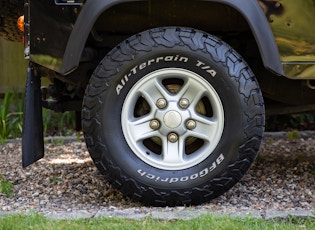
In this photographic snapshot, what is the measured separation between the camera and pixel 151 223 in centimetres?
370

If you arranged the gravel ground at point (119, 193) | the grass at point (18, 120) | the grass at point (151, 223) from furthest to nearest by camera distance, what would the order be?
1. the grass at point (18, 120)
2. the gravel ground at point (119, 193)
3. the grass at point (151, 223)

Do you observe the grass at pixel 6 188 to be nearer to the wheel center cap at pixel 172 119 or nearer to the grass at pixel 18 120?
the wheel center cap at pixel 172 119

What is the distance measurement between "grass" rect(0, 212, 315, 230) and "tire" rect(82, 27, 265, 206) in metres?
0.38

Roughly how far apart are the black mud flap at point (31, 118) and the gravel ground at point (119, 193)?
31 centimetres

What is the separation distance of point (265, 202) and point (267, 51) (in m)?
0.93

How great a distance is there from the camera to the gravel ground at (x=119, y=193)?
158 inches

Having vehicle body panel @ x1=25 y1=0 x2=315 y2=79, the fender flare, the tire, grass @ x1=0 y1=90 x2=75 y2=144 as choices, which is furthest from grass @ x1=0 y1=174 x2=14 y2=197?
grass @ x1=0 y1=90 x2=75 y2=144

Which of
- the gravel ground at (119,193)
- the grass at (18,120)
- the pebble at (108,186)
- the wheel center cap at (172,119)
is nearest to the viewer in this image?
the gravel ground at (119,193)

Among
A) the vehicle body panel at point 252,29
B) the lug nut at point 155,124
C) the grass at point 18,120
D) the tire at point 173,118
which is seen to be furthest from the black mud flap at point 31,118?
the grass at point 18,120

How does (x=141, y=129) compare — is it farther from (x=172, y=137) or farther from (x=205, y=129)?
(x=205, y=129)

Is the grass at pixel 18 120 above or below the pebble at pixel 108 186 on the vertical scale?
below

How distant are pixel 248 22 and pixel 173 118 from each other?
2.29 ft

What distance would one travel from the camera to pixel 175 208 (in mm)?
4090

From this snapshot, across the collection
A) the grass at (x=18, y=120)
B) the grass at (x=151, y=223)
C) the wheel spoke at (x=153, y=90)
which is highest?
the wheel spoke at (x=153, y=90)
